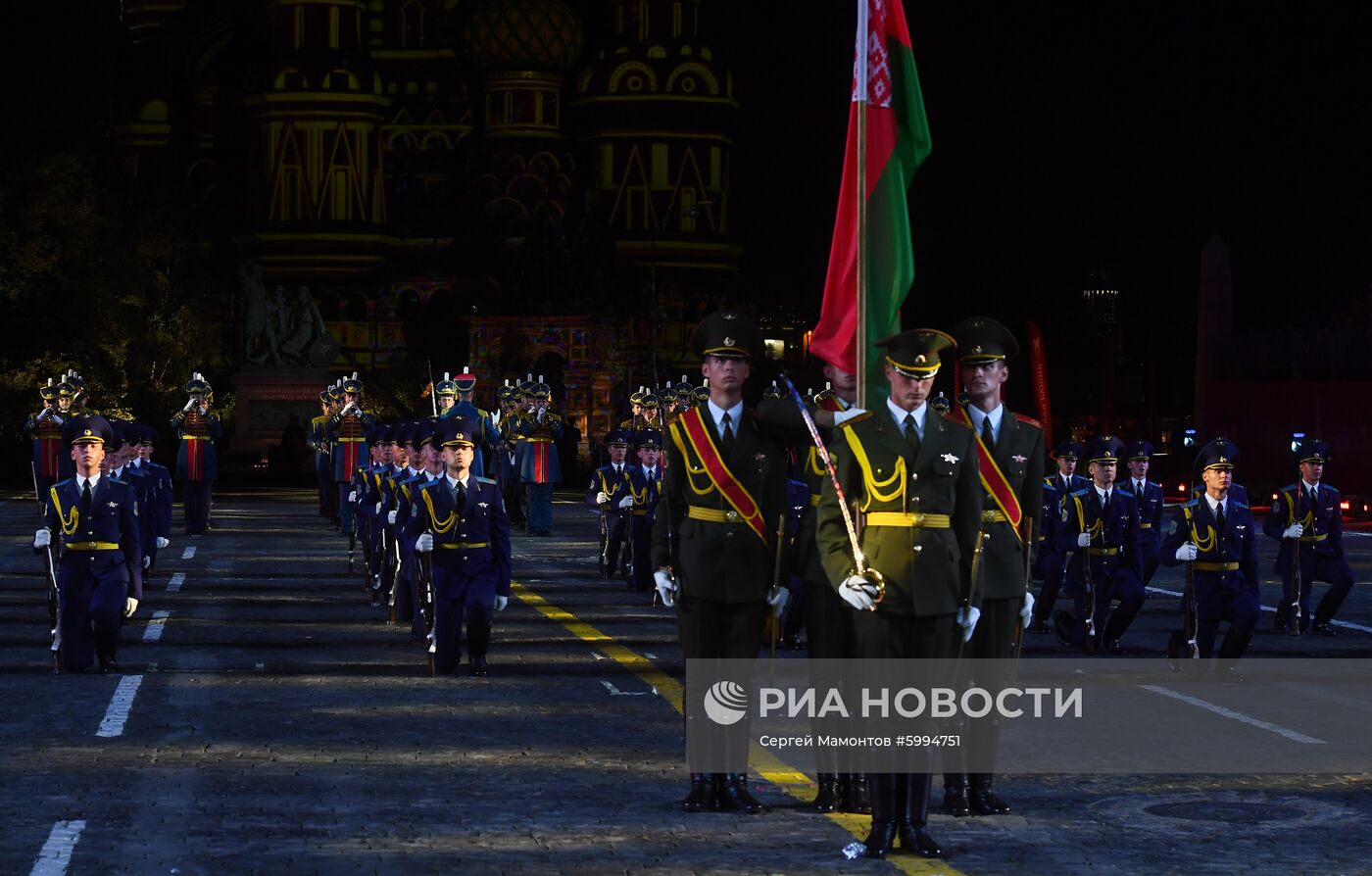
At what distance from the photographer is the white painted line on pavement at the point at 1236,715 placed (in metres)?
14.1

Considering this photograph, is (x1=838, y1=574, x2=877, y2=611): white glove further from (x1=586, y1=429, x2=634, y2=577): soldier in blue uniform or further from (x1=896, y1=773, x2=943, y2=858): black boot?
(x1=586, y1=429, x2=634, y2=577): soldier in blue uniform

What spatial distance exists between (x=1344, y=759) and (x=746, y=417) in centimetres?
416

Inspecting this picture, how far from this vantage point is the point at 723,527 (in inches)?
442

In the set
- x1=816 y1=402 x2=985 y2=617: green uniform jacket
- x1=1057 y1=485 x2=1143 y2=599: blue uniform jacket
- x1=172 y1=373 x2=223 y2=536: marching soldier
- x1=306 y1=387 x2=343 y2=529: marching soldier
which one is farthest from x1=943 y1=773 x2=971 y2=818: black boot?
x1=306 y1=387 x2=343 y2=529: marching soldier

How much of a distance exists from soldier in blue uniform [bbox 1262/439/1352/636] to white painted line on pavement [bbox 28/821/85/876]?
13.3 m

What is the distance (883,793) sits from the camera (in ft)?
33.0

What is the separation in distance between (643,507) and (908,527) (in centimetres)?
1563

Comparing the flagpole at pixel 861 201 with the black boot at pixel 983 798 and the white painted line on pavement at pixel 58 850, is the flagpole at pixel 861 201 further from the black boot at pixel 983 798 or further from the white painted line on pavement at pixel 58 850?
the white painted line on pavement at pixel 58 850

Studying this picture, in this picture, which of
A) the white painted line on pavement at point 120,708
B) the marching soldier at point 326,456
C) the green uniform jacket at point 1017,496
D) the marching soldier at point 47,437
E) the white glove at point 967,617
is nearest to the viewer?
the white glove at point 967,617

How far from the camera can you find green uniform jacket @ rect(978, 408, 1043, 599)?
11500mm

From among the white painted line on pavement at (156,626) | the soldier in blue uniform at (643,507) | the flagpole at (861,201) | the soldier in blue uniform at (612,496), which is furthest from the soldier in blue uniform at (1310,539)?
the white painted line on pavement at (156,626)

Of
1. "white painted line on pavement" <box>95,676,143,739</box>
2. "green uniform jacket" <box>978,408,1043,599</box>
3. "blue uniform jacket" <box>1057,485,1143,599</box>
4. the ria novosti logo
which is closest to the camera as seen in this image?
the ria novosti logo

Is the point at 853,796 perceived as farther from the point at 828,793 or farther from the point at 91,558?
the point at 91,558

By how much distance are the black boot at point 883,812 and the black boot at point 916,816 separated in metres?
0.05
